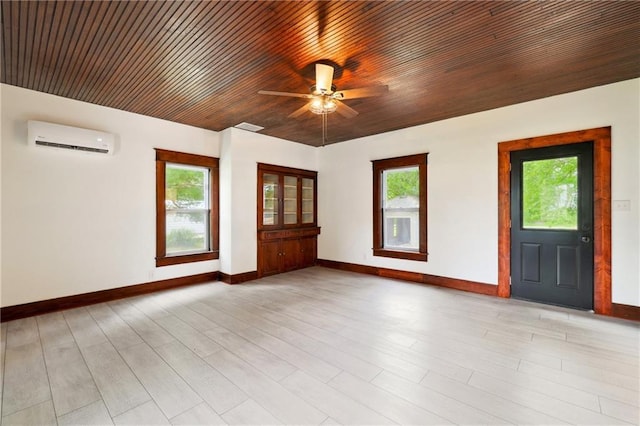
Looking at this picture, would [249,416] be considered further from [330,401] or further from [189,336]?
[189,336]

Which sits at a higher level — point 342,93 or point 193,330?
point 342,93

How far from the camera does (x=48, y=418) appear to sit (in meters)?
1.79

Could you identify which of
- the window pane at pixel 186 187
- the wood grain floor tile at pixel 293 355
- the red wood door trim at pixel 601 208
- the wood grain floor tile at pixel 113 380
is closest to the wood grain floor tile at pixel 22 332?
Answer: the wood grain floor tile at pixel 113 380

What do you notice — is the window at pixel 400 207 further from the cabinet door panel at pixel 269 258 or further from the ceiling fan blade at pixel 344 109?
the ceiling fan blade at pixel 344 109

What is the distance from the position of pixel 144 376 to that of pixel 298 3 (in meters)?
3.10

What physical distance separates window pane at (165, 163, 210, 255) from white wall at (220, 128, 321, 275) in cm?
33

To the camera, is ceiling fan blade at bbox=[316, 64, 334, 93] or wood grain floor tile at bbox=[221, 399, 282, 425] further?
ceiling fan blade at bbox=[316, 64, 334, 93]

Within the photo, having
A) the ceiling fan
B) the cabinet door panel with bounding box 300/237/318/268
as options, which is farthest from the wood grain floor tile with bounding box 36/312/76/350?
the cabinet door panel with bounding box 300/237/318/268

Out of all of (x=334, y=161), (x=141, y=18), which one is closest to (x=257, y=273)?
(x=334, y=161)

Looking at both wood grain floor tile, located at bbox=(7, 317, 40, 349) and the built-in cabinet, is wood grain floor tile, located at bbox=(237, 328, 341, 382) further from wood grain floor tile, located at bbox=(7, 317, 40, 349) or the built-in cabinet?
the built-in cabinet

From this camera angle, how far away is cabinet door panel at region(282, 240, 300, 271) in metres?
6.03

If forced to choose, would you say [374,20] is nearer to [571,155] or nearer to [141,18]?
[141,18]

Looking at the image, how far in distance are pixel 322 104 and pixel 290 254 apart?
3.72 metres

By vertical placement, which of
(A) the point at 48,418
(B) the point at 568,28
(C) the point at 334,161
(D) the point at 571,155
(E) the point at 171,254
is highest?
(B) the point at 568,28
